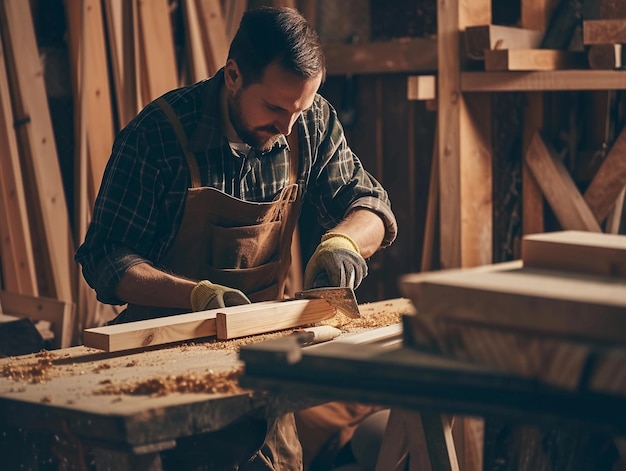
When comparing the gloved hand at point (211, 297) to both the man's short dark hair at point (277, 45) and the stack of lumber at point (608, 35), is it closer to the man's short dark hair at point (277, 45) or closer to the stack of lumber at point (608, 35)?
the man's short dark hair at point (277, 45)

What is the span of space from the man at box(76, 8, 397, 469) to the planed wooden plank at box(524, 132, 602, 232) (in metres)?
1.19

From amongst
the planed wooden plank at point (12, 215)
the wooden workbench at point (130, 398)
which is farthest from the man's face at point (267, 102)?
the planed wooden plank at point (12, 215)

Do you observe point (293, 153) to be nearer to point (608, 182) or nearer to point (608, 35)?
point (608, 35)

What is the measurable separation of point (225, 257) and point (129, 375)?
1048mm

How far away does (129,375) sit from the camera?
2.61 m

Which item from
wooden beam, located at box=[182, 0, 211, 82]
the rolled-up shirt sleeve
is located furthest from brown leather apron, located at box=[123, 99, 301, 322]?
wooden beam, located at box=[182, 0, 211, 82]

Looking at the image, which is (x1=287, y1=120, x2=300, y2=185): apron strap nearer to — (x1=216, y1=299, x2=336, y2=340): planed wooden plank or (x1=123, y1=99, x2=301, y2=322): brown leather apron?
(x1=123, y1=99, x2=301, y2=322): brown leather apron

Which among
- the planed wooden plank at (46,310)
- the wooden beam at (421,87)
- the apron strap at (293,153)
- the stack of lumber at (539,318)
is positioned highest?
the wooden beam at (421,87)

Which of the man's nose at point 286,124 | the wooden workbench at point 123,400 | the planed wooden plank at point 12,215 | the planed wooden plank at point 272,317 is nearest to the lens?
the wooden workbench at point 123,400

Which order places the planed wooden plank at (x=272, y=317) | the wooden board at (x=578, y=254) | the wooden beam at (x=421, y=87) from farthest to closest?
the wooden beam at (x=421, y=87) → the planed wooden plank at (x=272, y=317) → the wooden board at (x=578, y=254)

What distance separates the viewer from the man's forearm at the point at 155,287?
10.8 feet

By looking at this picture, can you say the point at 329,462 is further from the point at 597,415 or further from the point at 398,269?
the point at 597,415

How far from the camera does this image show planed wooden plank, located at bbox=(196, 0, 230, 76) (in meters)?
5.48

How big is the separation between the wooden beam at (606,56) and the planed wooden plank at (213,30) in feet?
6.59
